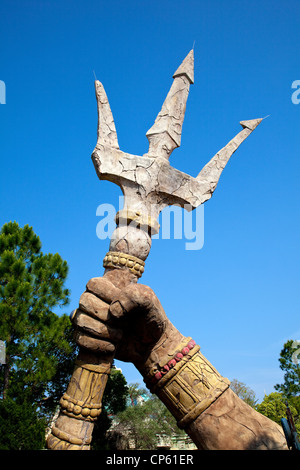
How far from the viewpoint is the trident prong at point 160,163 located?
4.74 meters

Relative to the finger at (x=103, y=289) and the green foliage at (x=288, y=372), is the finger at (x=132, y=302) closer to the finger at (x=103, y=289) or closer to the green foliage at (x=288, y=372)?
the finger at (x=103, y=289)

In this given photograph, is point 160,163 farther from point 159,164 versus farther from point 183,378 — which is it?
point 183,378

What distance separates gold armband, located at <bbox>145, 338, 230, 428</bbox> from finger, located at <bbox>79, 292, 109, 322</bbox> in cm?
78

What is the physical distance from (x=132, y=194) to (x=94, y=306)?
152 centimetres

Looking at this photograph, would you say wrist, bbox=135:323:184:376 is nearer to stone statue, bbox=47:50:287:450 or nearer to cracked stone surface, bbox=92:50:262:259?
stone statue, bbox=47:50:287:450

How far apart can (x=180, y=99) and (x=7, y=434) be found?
25.9 feet

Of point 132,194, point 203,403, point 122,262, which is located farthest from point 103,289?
point 203,403

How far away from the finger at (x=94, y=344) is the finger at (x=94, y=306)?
0.21 meters

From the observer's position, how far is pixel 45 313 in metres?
11.5

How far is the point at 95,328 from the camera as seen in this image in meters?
3.76

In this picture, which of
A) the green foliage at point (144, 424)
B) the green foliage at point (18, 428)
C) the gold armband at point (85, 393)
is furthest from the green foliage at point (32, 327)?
the gold armband at point (85, 393)
